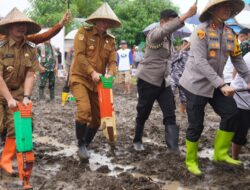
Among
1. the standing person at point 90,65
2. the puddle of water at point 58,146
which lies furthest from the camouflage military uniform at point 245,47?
the puddle of water at point 58,146

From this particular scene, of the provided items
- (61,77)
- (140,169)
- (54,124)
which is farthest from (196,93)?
(61,77)

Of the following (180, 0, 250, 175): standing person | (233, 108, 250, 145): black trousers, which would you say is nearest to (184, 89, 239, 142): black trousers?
(180, 0, 250, 175): standing person

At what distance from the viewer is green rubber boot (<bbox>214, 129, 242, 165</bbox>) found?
4824 millimetres

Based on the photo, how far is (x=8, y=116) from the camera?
15.8 feet

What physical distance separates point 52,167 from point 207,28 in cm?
249

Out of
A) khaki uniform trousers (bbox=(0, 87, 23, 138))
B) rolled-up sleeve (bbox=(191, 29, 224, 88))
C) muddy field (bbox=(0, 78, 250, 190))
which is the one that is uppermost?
rolled-up sleeve (bbox=(191, 29, 224, 88))

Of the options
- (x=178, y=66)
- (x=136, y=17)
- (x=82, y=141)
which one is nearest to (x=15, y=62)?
(x=82, y=141)

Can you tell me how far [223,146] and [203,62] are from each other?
1.09 meters

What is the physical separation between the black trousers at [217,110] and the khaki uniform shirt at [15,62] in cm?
188

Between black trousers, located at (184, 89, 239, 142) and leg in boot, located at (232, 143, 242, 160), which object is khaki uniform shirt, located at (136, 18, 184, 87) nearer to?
black trousers, located at (184, 89, 239, 142)

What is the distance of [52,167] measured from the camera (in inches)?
203

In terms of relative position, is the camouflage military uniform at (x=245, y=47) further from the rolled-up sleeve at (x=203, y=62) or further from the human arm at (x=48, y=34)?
the human arm at (x=48, y=34)

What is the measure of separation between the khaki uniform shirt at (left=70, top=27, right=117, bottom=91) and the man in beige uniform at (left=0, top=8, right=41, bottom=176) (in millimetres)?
648

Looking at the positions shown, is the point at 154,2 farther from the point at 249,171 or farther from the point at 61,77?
the point at 249,171
